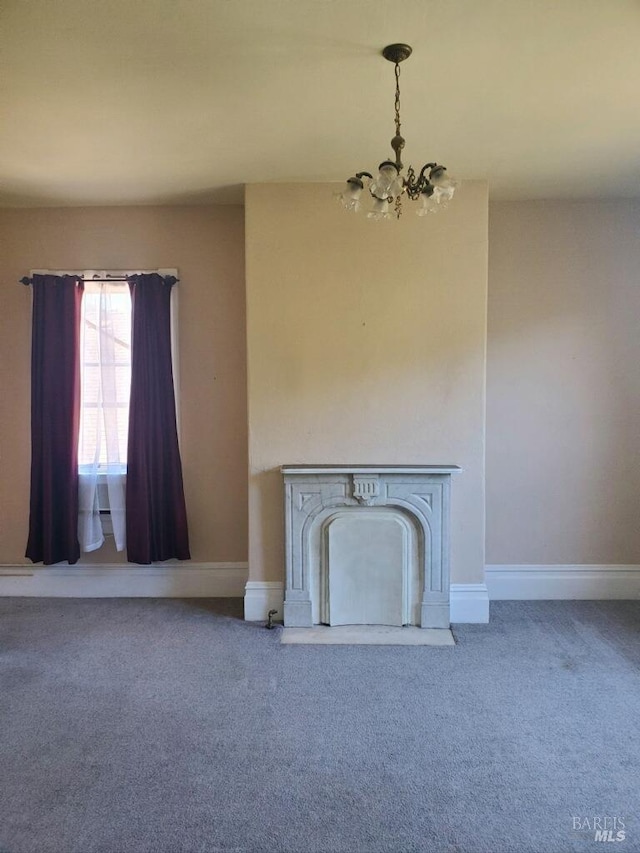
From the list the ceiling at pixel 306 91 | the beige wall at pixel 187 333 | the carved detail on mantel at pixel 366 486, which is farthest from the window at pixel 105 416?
the carved detail on mantel at pixel 366 486

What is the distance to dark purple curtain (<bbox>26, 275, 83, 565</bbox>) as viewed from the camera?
3.49m

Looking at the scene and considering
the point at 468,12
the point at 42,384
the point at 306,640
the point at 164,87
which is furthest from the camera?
the point at 42,384

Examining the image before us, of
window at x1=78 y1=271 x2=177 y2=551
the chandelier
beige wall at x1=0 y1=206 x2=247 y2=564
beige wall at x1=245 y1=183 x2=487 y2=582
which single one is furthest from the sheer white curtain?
the chandelier

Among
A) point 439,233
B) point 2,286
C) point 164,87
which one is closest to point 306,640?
point 439,233

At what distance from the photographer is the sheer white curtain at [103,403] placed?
3551mm

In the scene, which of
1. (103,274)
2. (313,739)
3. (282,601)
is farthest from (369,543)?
(103,274)

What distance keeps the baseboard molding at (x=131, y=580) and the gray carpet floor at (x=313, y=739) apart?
430 millimetres

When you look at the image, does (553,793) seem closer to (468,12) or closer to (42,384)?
(468,12)

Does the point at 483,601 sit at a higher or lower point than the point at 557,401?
lower

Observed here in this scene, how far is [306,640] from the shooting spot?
3010 mm

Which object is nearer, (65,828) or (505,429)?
(65,828)

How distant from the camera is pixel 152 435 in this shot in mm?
3523

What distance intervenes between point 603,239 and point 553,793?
3.19 m

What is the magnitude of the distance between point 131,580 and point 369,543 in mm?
1733
